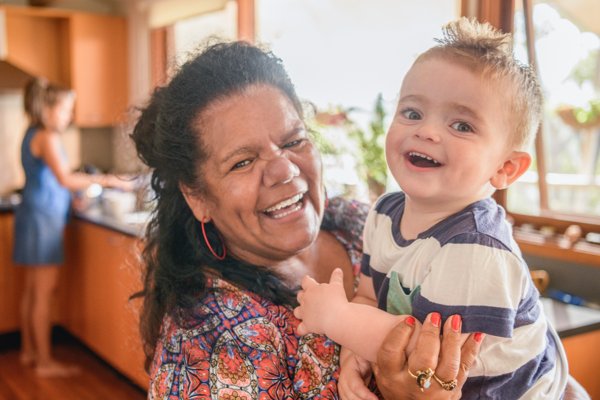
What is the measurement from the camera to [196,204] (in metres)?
1.20

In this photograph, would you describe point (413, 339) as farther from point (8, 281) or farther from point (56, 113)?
point (8, 281)

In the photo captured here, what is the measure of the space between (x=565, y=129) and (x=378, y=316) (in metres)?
2.01

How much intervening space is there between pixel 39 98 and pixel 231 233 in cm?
262

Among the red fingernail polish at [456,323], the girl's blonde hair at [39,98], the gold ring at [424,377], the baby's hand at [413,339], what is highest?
the girl's blonde hair at [39,98]

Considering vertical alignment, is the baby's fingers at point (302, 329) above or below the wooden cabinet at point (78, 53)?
below

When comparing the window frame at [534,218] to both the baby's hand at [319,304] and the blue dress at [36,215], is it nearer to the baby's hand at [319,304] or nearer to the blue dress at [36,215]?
the baby's hand at [319,304]

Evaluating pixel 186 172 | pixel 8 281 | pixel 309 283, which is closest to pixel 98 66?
pixel 8 281

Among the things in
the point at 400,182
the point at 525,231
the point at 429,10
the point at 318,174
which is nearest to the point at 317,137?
the point at 318,174

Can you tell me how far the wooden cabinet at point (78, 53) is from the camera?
4.60 metres

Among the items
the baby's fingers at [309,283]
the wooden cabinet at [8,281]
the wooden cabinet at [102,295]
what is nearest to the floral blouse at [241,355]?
the baby's fingers at [309,283]

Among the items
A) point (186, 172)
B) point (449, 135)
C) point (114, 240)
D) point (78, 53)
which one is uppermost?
point (78, 53)

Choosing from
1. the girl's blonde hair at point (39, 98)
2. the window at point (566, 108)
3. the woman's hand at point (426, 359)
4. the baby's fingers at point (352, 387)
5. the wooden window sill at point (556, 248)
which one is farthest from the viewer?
the girl's blonde hair at point (39, 98)

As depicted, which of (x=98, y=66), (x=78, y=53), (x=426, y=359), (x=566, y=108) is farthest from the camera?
(x=98, y=66)

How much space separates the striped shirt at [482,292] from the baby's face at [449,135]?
0.20 feet
